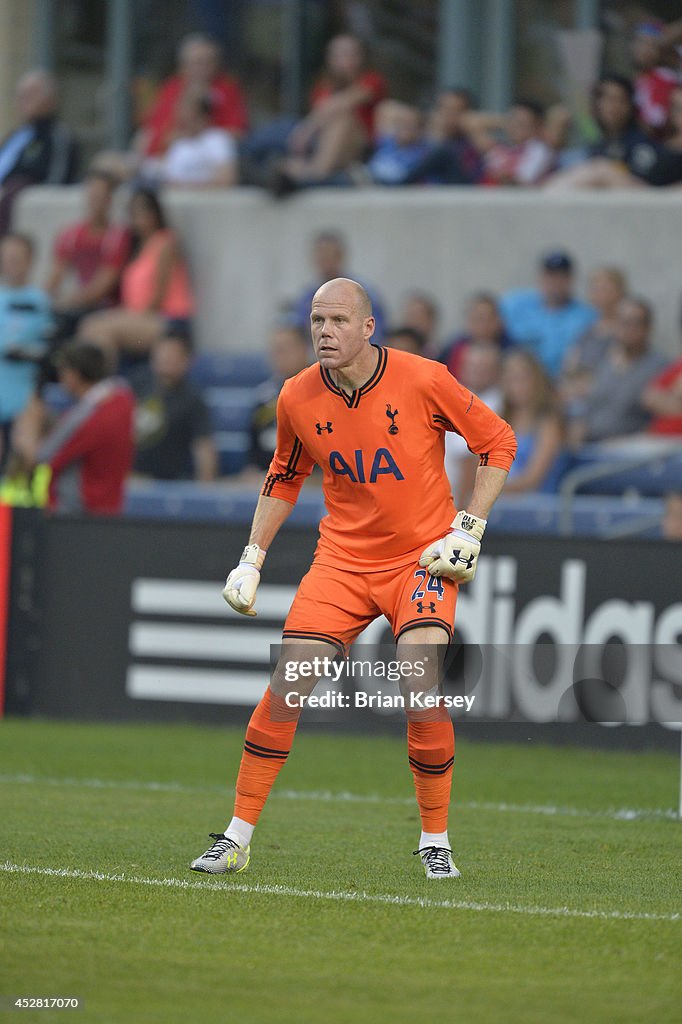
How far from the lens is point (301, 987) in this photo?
481cm

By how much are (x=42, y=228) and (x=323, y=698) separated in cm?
1059

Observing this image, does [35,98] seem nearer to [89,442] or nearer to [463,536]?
[89,442]

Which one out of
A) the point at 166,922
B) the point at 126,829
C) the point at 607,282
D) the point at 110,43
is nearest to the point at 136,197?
the point at 607,282

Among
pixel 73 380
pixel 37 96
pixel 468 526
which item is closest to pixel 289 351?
pixel 73 380

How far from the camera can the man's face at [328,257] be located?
15.3 meters

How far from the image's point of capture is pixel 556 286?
47.3ft

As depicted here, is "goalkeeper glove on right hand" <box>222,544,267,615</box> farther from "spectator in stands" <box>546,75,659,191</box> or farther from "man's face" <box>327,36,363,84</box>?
"man's face" <box>327,36,363,84</box>

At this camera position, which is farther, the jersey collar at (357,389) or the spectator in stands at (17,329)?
the spectator in stands at (17,329)

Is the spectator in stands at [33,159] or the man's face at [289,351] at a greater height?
the spectator in stands at [33,159]

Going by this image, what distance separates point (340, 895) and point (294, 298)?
37.0ft

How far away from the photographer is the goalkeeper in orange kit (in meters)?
6.52

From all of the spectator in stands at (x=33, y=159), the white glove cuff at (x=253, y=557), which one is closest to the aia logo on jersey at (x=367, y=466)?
the white glove cuff at (x=253, y=557)

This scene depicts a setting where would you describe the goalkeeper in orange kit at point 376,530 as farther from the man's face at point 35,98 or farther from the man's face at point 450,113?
the man's face at point 35,98

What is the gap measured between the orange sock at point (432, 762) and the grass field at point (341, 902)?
0.81 feet
